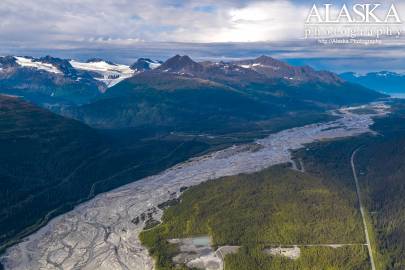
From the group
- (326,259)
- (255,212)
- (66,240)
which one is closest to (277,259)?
(326,259)

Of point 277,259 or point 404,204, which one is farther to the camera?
point 404,204

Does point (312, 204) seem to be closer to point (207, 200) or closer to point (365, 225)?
point (365, 225)

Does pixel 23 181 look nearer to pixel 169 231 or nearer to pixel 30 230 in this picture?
pixel 30 230

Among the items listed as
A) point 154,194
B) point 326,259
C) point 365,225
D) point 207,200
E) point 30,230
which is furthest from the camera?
point 154,194

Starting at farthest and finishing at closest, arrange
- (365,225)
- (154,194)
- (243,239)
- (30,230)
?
(154,194) < (30,230) < (365,225) < (243,239)

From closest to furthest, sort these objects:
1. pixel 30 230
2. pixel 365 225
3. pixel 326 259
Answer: pixel 326 259 → pixel 365 225 → pixel 30 230

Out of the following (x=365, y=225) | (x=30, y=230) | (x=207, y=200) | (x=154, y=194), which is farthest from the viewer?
(x=154, y=194)

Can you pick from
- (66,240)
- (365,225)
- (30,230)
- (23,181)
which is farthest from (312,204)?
(23,181)

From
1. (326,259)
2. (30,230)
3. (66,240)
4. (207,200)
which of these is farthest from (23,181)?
(326,259)

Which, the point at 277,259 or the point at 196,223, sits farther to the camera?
the point at 196,223
